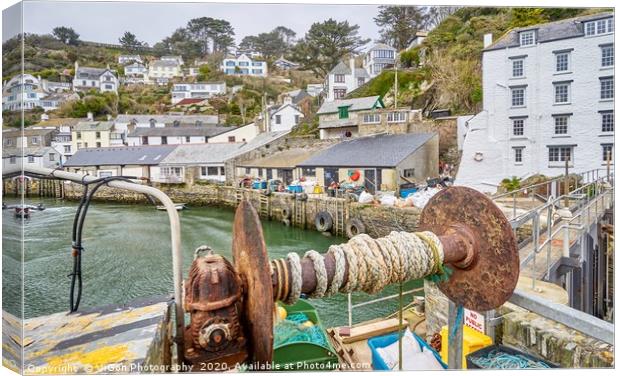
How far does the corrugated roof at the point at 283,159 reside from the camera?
14.4 metres

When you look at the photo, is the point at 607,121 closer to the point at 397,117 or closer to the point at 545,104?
the point at 545,104

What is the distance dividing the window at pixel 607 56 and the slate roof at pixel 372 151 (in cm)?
602

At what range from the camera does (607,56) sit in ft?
11.5

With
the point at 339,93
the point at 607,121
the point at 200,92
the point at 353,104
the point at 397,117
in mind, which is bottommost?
the point at 607,121

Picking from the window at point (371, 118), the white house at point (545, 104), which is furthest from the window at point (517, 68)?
the window at point (371, 118)

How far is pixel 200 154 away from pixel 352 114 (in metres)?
5.78

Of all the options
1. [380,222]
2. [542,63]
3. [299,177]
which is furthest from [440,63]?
[542,63]

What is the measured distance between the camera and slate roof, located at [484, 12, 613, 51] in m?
3.31

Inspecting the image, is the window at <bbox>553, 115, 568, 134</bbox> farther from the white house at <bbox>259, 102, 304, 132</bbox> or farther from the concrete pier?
the white house at <bbox>259, 102, 304, 132</bbox>

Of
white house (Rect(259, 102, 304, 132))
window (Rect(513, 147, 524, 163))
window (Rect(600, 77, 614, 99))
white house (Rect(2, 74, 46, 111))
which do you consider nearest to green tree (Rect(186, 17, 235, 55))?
white house (Rect(2, 74, 46, 111))

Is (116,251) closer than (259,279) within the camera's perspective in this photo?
No

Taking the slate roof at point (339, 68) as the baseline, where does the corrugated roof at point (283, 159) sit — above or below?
below

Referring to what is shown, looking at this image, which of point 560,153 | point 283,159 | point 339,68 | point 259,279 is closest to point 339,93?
point 283,159

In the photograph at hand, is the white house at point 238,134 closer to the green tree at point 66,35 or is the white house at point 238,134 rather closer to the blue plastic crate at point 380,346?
the green tree at point 66,35
